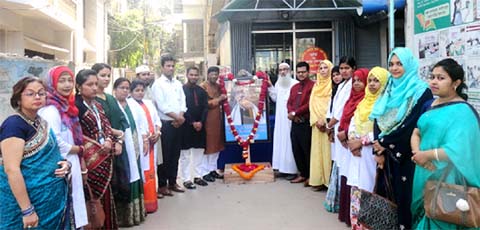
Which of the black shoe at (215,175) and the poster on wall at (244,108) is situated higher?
the poster on wall at (244,108)

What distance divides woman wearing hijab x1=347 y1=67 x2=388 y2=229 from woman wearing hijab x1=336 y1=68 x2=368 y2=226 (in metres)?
0.24

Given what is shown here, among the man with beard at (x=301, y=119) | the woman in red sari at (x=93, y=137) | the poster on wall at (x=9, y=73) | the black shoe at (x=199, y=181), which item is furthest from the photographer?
the black shoe at (x=199, y=181)

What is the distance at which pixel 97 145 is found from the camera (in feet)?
11.4

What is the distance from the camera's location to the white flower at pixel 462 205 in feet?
8.34

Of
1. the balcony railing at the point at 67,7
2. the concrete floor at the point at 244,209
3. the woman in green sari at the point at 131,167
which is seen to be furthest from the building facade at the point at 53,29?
the concrete floor at the point at 244,209

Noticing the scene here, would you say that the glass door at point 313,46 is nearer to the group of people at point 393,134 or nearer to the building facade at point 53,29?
the group of people at point 393,134

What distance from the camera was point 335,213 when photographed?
15.3 ft

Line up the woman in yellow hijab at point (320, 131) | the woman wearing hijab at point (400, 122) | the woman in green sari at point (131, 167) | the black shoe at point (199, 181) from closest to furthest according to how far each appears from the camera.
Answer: the woman wearing hijab at point (400, 122)
the woman in green sari at point (131, 167)
the woman in yellow hijab at point (320, 131)
the black shoe at point (199, 181)

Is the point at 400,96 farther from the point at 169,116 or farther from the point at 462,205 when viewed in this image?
the point at 169,116

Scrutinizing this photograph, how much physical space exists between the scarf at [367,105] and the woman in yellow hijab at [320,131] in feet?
5.38

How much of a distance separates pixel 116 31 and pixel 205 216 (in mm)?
26117

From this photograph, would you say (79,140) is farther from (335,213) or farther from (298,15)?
(298,15)

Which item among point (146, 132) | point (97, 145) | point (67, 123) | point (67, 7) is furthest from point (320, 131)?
point (67, 7)

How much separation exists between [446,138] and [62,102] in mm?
2547
